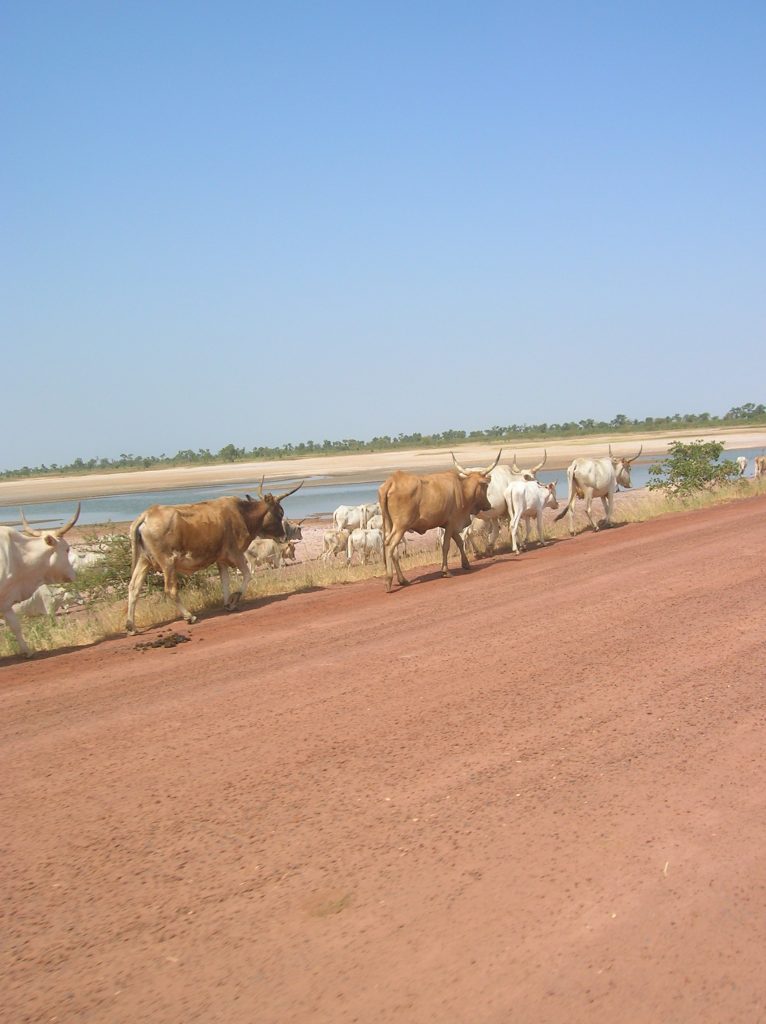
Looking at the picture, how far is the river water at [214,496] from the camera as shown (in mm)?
48606

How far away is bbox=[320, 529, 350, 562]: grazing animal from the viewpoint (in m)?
26.0

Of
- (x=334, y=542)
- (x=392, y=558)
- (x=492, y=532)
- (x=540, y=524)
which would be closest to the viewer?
(x=392, y=558)

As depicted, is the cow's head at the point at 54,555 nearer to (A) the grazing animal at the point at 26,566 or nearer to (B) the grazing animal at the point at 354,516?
(A) the grazing animal at the point at 26,566

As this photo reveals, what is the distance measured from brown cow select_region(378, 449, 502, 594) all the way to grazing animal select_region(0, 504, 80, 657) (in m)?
4.48

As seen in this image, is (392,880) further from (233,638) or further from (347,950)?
(233,638)

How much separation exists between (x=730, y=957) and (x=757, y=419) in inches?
5167

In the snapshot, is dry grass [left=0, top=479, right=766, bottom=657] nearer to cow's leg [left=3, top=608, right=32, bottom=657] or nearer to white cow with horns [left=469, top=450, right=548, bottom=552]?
white cow with horns [left=469, top=450, right=548, bottom=552]

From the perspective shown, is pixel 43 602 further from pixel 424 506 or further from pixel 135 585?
pixel 424 506

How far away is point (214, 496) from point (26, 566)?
4613 cm

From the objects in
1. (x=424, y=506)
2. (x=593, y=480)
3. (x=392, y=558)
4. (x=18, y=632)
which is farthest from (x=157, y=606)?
(x=593, y=480)

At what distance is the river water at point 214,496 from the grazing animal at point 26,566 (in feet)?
98.5

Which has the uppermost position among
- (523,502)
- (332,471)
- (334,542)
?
(523,502)

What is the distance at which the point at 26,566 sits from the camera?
40.9 ft

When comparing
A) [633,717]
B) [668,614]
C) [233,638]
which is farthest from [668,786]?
[233,638]
